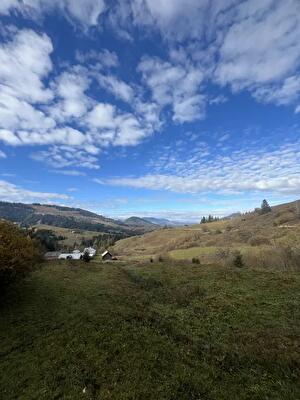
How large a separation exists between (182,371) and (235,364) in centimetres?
355

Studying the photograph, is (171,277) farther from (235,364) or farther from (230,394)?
(230,394)

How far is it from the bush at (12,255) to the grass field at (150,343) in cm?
288

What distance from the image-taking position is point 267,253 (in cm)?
7438

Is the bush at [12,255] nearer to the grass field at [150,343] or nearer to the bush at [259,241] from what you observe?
the grass field at [150,343]

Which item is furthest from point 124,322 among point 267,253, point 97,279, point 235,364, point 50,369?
point 267,253

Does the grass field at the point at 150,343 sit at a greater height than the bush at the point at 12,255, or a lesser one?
lesser

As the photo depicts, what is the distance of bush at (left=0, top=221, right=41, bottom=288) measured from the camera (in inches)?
1187

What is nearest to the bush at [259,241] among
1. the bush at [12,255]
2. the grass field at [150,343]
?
the grass field at [150,343]

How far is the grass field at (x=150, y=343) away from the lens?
593 inches

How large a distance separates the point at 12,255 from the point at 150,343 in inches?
728

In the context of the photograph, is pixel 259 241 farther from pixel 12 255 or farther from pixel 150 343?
pixel 150 343

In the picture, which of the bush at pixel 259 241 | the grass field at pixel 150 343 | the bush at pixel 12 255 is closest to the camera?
the grass field at pixel 150 343

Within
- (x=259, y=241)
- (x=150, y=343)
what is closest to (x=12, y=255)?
(x=150, y=343)

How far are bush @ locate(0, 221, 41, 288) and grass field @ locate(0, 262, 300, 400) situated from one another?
2.88 metres
